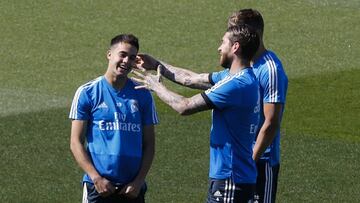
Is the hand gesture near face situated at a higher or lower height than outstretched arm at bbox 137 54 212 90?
lower

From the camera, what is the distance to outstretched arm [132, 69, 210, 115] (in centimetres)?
867

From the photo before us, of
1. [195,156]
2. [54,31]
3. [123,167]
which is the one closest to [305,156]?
[195,156]

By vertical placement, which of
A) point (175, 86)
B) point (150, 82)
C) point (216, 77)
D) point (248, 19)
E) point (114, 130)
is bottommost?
point (114, 130)

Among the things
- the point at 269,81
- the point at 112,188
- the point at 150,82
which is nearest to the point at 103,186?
the point at 112,188

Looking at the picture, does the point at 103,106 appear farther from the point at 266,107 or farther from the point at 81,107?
the point at 266,107

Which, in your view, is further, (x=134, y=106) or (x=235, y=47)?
(x=134, y=106)

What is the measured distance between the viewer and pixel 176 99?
8.77 meters

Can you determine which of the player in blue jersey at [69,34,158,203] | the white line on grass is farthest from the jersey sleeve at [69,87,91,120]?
the white line on grass

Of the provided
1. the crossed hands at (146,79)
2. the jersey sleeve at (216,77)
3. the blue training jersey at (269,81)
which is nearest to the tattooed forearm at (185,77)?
the jersey sleeve at (216,77)

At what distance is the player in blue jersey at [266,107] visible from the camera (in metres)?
9.36

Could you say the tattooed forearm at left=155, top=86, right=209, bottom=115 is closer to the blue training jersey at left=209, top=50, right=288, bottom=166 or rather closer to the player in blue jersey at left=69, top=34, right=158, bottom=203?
the player in blue jersey at left=69, top=34, right=158, bottom=203

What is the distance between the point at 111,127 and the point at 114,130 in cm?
3

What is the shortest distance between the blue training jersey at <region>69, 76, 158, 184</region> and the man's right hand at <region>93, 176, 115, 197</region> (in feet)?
0.23

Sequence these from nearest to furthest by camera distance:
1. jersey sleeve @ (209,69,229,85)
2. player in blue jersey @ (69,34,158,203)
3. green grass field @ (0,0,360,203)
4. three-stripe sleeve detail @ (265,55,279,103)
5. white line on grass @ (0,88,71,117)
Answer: player in blue jersey @ (69,34,158,203), three-stripe sleeve detail @ (265,55,279,103), jersey sleeve @ (209,69,229,85), green grass field @ (0,0,360,203), white line on grass @ (0,88,71,117)
